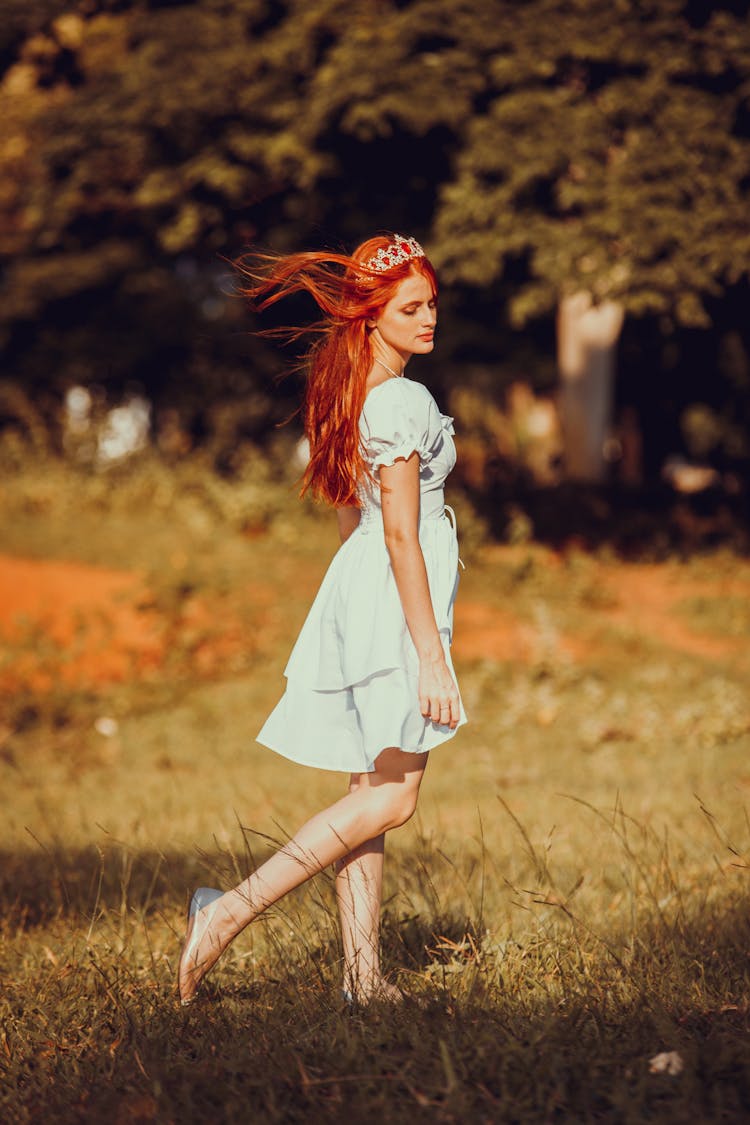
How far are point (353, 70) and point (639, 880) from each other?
303 inches

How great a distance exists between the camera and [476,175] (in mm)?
10469

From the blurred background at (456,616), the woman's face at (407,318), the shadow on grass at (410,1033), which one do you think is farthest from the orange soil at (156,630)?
the woman's face at (407,318)

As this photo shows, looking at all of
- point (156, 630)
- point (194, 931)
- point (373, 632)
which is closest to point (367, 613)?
point (373, 632)

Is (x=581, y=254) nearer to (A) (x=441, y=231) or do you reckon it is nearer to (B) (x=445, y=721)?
(A) (x=441, y=231)

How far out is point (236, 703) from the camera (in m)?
8.52

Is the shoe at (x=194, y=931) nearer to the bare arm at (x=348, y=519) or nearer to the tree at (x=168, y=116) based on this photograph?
the bare arm at (x=348, y=519)

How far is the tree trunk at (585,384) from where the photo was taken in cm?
1471

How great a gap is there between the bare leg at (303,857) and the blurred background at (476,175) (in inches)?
96.7

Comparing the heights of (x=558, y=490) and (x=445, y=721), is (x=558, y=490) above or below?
below

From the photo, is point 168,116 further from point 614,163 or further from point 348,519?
point 348,519

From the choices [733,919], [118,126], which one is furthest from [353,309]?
[118,126]

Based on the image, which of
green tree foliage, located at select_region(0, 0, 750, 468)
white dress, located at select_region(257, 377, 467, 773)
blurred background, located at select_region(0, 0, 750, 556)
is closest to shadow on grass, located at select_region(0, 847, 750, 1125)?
white dress, located at select_region(257, 377, 467, 773)

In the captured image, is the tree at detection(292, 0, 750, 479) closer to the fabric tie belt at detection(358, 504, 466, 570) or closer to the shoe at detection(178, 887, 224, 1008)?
the fabric tie belt at detection(358, 504, 466, 570)

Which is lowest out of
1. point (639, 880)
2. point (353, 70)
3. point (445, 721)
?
point (639, 880)
